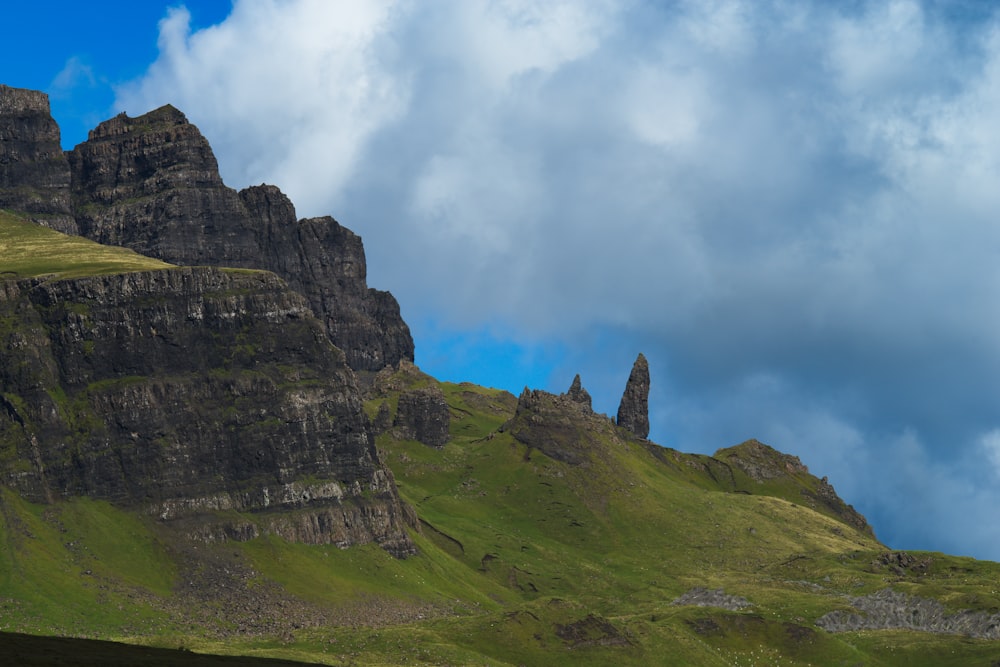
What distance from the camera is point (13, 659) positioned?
19150cm

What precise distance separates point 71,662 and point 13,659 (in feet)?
28.0

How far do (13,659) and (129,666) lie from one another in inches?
687

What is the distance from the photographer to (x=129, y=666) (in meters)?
200

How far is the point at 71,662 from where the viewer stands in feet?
641

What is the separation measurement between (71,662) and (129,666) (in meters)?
8.93
